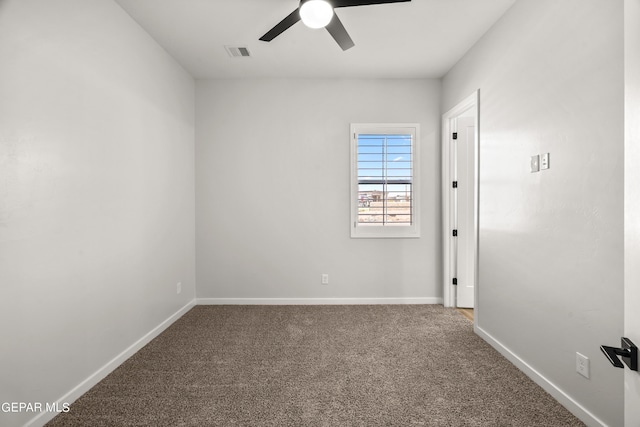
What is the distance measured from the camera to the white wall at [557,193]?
166 cm

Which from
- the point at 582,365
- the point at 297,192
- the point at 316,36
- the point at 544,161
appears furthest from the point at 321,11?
the point at 582,365

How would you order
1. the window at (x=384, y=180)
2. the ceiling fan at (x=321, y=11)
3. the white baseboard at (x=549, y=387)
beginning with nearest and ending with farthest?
the white baseboard at (x=549, y=387) < the ceiling fan at (x=321, y=11) < the window at (x=384, y=180)

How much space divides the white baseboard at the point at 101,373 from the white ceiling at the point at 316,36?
2695mm

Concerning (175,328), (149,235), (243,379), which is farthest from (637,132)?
(175,328)

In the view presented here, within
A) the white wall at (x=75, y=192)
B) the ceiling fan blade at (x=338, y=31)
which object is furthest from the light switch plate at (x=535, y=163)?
the white wall at (x=75, y=192)

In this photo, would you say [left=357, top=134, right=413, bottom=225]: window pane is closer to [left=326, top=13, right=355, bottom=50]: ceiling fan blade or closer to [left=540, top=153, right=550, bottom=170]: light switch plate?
[left=326, top=13, right=355, bottom=50]: ceiling fan blade

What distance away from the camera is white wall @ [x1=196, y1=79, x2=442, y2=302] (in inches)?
158

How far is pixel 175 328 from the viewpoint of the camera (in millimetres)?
3270

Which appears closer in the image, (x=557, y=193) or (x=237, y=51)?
(x=557, y=193)

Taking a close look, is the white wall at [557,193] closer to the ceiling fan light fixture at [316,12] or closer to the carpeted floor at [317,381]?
the carpeted floor at [317,381]

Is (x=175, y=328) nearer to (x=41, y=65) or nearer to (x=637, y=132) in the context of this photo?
(x=41, y=65)

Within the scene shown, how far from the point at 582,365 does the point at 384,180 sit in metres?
2.59

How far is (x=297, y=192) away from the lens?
4027 mm

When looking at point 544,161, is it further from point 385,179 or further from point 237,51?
point 237,51
